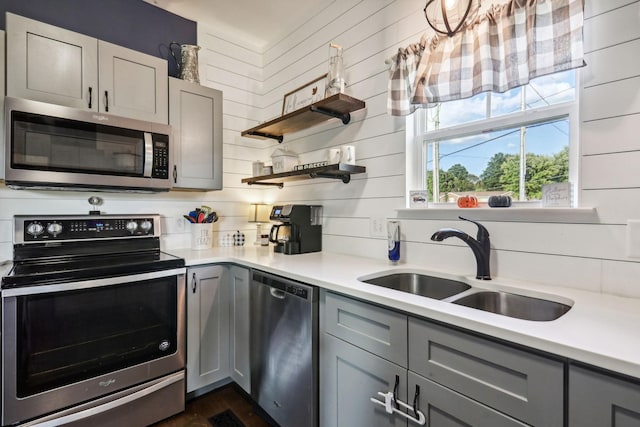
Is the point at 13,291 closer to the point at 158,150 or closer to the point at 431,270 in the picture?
the point at 158,150

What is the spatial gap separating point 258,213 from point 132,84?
50.3 inches

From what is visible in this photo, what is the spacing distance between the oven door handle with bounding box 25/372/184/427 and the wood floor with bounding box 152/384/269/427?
0.23 meters

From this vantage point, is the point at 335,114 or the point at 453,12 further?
the point at 335,114

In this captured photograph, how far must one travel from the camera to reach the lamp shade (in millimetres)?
2678

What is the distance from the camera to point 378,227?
1921mm

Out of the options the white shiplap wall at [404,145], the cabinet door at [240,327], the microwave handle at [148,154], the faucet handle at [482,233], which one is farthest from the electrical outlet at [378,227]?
the microwave handle at [148,154]

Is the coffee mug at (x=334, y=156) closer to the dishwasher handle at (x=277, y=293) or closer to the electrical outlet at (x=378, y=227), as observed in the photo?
the electrical outlet at (x=378, y=227)

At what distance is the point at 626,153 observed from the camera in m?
1.10

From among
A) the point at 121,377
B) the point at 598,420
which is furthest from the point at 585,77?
the point at 121,377

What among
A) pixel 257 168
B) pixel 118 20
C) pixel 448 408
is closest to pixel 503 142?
pixel 448 408

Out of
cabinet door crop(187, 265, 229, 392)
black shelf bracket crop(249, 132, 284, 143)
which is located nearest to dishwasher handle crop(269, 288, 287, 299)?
cabinet door crop(187, 265, 229, 392)

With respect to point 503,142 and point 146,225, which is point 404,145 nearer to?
point 503,142

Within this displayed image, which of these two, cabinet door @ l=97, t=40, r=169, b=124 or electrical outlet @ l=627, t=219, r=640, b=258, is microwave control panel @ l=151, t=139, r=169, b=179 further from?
electrical outlet @ l=627, t=219, r=640, b=258

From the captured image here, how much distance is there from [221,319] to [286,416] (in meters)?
0.75
